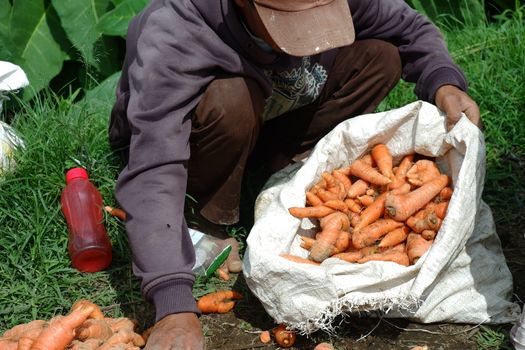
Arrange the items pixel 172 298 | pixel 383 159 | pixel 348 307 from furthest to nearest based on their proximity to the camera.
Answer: pixel 383 159 → pixel 348 307 → pixel 172 298

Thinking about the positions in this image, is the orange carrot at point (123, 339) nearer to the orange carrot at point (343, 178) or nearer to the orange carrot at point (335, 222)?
the orange carrot at point (335, 222)

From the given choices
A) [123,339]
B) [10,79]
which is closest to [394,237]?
[123,339]

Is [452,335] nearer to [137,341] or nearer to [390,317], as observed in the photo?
[390,317]

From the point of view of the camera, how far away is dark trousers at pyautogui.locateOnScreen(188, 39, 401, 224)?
292 cm

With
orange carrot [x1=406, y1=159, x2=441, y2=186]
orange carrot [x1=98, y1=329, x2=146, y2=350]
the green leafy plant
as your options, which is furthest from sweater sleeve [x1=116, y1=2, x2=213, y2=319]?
the green leafy plant

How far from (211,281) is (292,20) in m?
1.13

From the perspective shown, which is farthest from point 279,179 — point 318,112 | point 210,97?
point 210,97

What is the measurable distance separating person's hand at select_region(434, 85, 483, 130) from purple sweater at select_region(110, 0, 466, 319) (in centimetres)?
59

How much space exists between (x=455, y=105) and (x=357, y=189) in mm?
489

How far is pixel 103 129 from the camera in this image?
372cm

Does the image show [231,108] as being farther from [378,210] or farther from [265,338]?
[265,338]

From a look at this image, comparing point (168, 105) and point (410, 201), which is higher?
point (168, 105)

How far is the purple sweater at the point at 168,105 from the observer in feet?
8.38

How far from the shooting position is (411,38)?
3.34 meters
